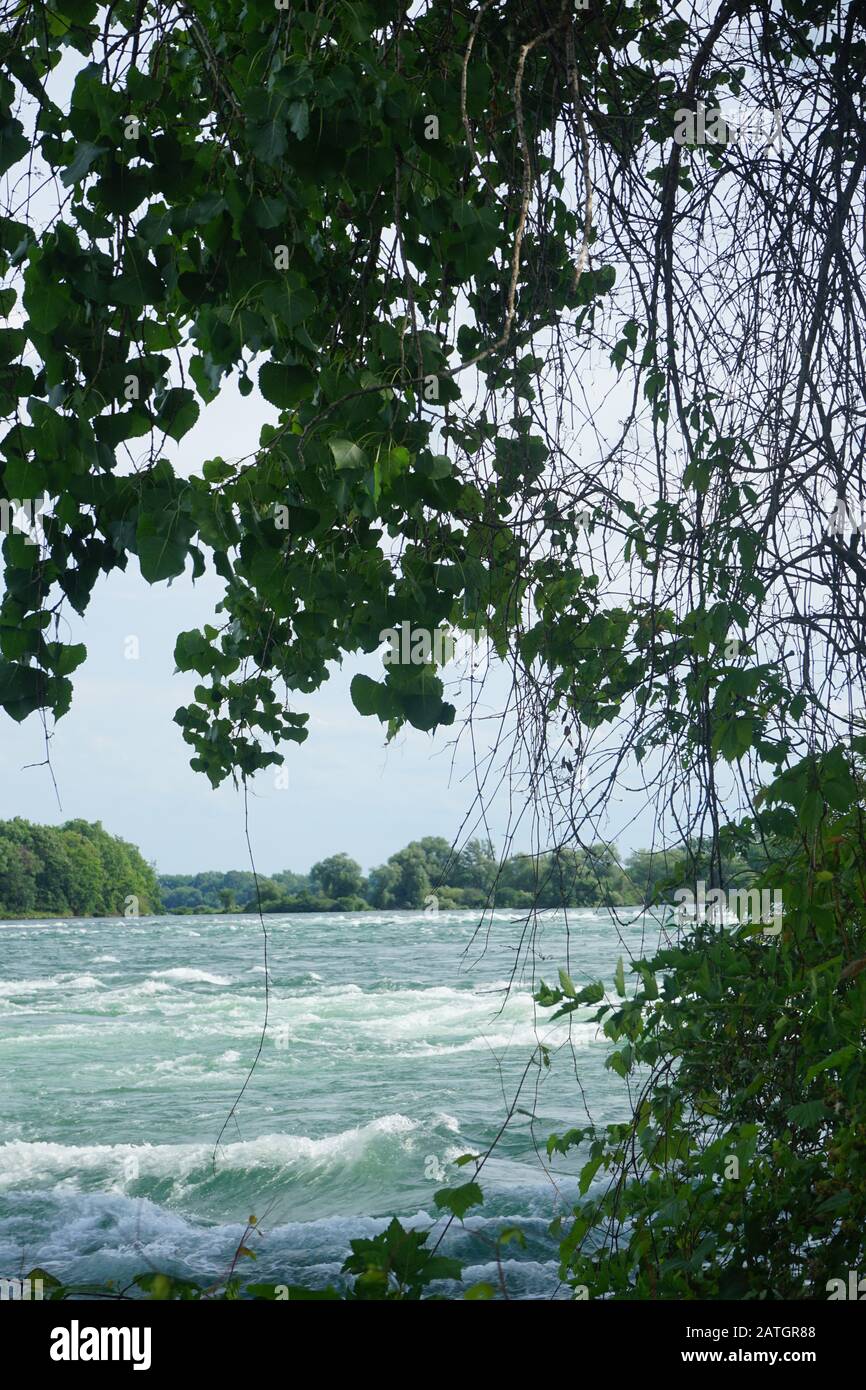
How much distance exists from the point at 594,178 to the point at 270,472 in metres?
0.58

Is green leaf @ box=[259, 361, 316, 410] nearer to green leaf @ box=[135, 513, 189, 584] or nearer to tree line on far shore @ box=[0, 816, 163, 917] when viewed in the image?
green leaf @ box=[135, 513, 189, 584]

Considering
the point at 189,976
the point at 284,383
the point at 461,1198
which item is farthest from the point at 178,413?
the point at 189,976

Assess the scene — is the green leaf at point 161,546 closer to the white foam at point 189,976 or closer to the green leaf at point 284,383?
the green leaf at point 284,383

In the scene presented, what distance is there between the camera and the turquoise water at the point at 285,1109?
578 cm

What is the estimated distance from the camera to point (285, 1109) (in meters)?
9.07

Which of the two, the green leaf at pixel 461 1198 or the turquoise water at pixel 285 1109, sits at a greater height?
the green leaf at pixel 461 1198

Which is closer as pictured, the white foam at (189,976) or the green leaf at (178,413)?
the green leaf at (178,413)

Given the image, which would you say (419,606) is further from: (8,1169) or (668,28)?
(8,1169)

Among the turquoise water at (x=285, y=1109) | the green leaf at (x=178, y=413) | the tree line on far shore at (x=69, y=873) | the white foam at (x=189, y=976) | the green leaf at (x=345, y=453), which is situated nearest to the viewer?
the green leaf at (x=345, y=453)

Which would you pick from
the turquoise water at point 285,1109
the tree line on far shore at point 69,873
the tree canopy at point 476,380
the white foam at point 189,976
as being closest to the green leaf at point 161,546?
the tree canopy at point 476,380

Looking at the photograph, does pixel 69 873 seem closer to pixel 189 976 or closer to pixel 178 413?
pixel 189 976

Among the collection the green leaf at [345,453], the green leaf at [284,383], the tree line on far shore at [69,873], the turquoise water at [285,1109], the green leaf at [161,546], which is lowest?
the turquoise water at [285,1109]

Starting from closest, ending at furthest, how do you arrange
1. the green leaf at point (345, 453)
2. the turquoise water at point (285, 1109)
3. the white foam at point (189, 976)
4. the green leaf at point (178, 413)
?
the green leaf at point (345, 453), the green leaf at point (178, 413), the turquoise water at point (285, 1109), the white foam at point (189, 976)
